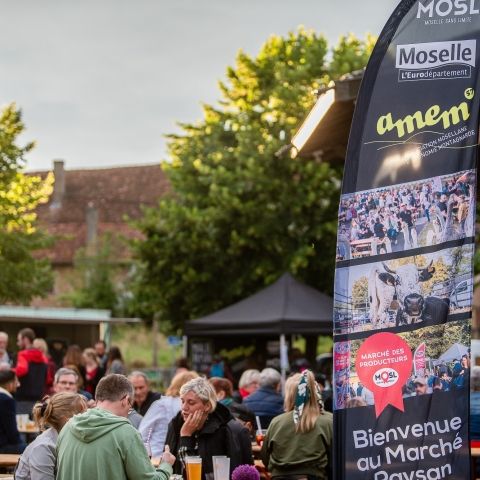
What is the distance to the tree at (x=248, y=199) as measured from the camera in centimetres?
2858

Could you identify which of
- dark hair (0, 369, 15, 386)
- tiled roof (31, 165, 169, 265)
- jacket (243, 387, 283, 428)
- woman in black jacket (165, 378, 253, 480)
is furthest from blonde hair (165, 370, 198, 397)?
tiled roof (31, 165, 169, 265)

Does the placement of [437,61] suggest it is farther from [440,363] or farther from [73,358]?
[73,358]

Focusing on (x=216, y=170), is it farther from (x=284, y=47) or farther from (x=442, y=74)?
(x=442, y=74)

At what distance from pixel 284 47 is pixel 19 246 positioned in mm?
8742

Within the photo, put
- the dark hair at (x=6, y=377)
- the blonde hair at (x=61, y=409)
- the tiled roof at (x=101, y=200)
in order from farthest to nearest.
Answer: the tiled roof at (x=101, y=200)
the dark hair at (x=6, y=377)
the blonde hair at (x=61, y=409)

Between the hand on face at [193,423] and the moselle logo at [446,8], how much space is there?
10.1 ft

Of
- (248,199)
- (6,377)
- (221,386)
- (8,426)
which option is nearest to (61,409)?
(8,426)

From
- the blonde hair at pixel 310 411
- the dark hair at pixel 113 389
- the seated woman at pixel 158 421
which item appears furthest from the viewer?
the seated woman at pixel 158 421

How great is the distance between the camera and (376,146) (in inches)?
243

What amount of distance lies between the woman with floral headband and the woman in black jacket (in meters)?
0.85

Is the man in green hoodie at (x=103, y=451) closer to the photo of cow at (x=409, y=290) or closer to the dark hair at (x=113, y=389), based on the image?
the dark hair at (x=113, y=389)

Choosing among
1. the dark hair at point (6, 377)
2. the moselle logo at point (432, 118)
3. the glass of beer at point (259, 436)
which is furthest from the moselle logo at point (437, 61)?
the dark hair at point (6, 377)

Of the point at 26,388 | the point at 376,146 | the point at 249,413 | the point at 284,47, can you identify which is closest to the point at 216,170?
the point at 284,47

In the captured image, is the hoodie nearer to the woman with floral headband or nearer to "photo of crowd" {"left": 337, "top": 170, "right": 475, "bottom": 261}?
"photo of crowd" {"left": 337, "top": 170, "right": 475, "bottom": 261}
